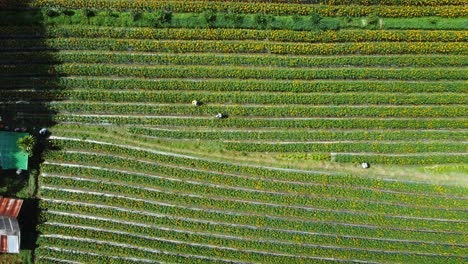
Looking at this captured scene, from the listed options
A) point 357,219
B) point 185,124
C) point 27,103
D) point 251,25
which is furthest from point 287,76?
point 27,103

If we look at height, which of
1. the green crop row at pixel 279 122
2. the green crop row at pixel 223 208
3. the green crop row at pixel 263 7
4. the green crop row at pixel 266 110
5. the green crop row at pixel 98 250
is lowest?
the green crop row at pixel 98 250

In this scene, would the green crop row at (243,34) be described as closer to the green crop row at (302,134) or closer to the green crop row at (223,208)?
the green crop row at (302,134)

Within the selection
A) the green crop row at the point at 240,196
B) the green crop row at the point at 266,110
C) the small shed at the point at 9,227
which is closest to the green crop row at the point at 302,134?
the green crop row at the point at 266,110

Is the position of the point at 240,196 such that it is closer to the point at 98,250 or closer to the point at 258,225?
the point at 258,225

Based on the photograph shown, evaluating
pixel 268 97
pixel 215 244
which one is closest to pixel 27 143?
pixel 215 244

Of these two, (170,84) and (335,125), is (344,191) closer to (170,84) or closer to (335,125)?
(335,125)

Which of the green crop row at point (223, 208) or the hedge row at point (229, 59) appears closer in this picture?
the green crop row at point (223, 208)

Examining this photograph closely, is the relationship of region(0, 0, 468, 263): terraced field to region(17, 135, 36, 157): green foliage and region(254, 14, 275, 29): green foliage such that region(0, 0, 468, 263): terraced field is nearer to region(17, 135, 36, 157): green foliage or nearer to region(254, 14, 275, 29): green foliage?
region(254, 14, 275, 29): green foliage
